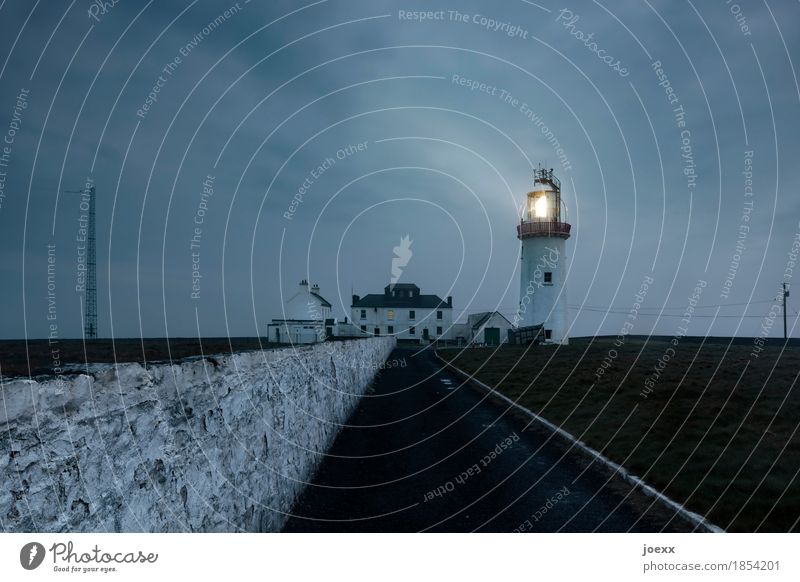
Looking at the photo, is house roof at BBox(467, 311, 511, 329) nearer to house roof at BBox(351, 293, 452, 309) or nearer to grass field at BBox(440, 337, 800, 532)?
house roof at BBox(351, 293, 452, 309)

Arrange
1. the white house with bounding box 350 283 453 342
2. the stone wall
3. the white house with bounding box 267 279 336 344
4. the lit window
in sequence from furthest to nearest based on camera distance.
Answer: the white house with bounding box 350 283 453 342, the white house with bounding box 267 279 336 344, the lit window, the stone wall

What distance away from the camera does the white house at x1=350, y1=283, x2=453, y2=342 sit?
264ft

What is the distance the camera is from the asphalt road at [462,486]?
7.24 meters

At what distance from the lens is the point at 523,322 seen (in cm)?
5038

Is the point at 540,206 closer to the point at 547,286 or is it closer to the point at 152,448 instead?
the point at 547,286

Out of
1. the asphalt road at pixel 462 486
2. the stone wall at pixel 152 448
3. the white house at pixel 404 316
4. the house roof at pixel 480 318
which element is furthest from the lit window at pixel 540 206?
the stone wall at pixel 152 448

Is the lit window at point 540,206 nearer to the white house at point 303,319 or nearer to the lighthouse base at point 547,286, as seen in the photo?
the lighthouse base at point 547,286

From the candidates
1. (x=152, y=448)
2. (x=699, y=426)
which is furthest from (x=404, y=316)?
(x=152, y=448)

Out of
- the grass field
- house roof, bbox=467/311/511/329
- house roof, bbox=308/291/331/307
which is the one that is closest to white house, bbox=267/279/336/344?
house roof, bbox=308/291/331/307

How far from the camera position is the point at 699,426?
12172 mm

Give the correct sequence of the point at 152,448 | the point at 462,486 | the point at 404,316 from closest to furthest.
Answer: the point at 152,448 < the point at 462,486 < the point at 404,316

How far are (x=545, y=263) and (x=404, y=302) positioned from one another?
124 feet

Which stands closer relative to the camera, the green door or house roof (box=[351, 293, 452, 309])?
the green door
